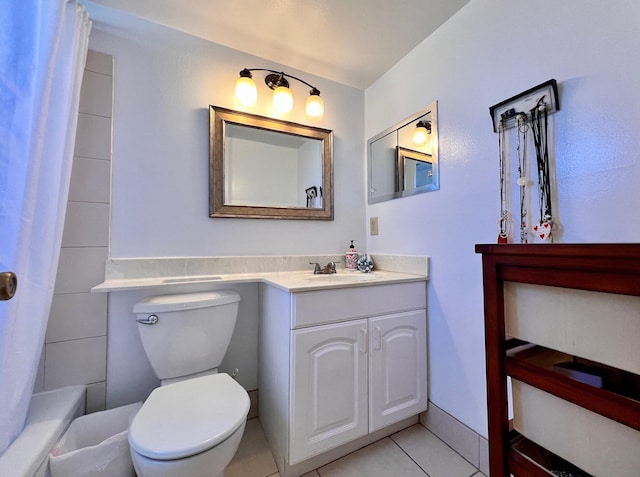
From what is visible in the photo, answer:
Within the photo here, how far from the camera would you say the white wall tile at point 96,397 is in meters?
1.19

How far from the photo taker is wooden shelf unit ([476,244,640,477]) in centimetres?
47

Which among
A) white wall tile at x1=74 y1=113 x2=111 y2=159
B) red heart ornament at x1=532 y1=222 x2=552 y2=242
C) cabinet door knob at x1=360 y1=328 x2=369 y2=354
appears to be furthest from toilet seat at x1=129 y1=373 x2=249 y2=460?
red heart ornament at x1=532 y1=222 x2=552 y2=242

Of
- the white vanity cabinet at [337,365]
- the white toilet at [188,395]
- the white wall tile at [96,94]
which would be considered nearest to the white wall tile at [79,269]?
the white toilet at [188,395]

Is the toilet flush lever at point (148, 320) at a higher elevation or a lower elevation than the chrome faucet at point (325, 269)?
lower

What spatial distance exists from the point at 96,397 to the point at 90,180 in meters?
1.00

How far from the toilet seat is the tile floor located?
427 millimetres

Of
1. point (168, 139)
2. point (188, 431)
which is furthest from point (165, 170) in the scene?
point (188, 431)

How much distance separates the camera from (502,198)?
107cm

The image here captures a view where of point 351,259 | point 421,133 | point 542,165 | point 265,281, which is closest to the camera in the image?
point 542,165

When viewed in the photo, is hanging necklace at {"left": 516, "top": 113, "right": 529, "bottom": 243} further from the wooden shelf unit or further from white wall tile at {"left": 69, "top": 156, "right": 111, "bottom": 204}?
white wall tile at {"left": 69, "top": 156, "right": 111, "bottom": 204}

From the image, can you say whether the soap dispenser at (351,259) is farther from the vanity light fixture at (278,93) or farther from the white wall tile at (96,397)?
the white wall tile at (96,397)

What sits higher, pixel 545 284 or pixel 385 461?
pixel 545 284

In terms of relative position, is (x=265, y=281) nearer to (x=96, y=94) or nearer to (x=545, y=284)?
(x=545, y=284)

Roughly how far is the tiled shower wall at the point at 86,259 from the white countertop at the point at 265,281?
0.14 metres
